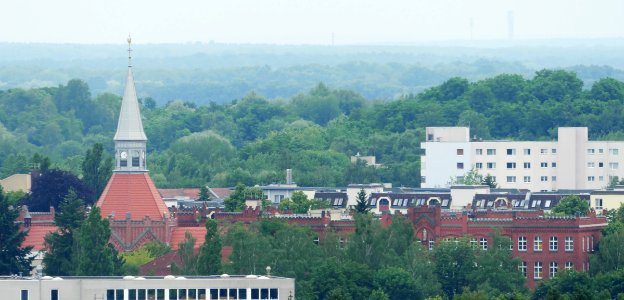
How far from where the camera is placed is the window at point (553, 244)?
123938mm

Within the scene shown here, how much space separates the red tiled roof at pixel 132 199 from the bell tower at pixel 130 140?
4.05 feet

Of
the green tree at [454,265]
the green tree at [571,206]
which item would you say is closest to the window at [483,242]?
the green tree at [454,265]

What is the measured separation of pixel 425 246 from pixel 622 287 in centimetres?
2086

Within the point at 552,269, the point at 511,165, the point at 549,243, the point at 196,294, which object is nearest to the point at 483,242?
the point at 549,243

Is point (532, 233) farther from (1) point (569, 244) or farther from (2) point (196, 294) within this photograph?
(2) point (196, 294)

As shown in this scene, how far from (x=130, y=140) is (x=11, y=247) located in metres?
21.1

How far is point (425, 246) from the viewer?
126 m

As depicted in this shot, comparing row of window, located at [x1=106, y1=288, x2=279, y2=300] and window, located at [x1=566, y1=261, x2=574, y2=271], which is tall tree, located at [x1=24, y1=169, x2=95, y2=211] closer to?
window, located at [x1=566, y1=261, x2=574, y2=271]

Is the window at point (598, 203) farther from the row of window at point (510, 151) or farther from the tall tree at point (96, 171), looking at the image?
the row of window at point (510, 151)

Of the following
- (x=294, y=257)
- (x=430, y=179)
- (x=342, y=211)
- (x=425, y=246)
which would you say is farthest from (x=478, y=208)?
(x=430, y=179)

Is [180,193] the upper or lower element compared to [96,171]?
lower

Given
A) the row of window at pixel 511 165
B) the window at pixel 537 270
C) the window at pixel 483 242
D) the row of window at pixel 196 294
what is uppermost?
the row of window at pixel 511 165

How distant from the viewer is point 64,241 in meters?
117

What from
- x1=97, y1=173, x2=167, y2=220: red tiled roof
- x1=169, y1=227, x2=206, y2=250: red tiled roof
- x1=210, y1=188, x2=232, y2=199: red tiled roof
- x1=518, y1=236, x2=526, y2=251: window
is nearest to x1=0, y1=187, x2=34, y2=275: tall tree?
x1=169, y1=227, x2=206, y2=250: red tiled roof
